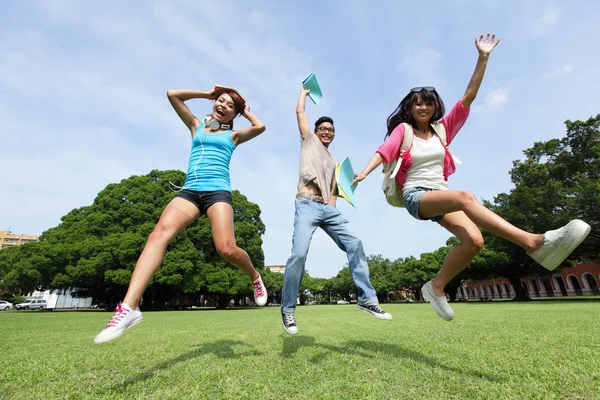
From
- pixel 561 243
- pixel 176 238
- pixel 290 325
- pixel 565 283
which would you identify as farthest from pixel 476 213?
pixel 565 283

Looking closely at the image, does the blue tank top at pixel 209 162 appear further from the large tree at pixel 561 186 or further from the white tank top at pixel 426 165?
the large tree at pixel 561 186

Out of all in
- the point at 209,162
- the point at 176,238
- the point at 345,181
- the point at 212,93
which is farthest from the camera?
the point at 176,238

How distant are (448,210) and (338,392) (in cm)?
185

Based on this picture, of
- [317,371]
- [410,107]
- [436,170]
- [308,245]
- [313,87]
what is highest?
[313,87]

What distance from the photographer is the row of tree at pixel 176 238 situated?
24.5 m

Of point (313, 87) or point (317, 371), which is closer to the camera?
point (317, 371)

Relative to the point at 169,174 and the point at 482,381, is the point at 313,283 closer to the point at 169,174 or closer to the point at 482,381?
the point at 169,174

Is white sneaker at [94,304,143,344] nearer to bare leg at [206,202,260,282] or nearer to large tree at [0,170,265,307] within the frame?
bare leg at [206,202,260,282]

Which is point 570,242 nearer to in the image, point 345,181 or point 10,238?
point 345,181

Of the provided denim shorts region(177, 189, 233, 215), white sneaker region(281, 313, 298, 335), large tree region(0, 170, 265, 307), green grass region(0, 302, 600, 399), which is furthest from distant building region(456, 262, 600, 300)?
denim shorts region(177, 189, 233, 215)

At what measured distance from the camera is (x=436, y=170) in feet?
11.3

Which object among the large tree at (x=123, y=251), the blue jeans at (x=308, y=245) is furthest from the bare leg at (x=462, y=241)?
the large tree at (x=123, y=251)

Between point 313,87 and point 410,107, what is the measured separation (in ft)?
4.83

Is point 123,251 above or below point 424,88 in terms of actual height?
above
